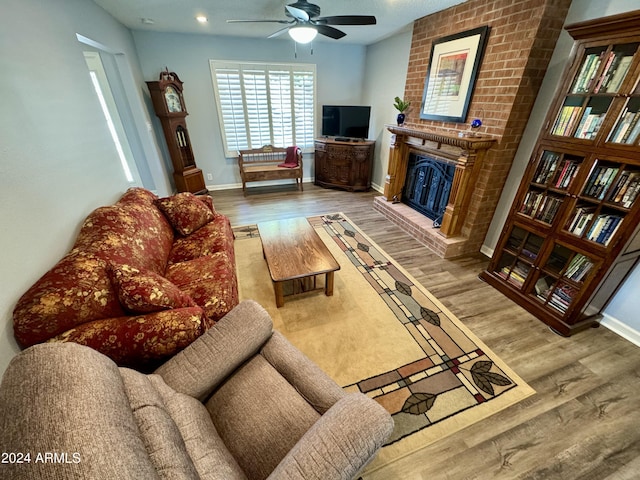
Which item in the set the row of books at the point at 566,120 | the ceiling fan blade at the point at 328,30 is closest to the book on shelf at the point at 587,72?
the row of books at the point at 566,120

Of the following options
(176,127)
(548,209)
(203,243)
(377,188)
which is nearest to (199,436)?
(203,243)

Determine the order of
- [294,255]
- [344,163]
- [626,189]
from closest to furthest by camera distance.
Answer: [626,189]
[294,255]
[344,163]

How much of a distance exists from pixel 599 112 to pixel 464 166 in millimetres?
985

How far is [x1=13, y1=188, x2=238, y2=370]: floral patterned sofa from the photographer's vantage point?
1.13m

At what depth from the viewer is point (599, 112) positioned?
5.43ft

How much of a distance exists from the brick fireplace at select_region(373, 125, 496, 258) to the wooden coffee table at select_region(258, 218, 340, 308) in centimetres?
149

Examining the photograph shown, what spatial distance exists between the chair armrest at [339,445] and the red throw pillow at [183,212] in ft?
7.28

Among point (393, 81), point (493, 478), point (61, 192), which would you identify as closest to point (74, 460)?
point (493, 478)

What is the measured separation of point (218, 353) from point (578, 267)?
2.54m

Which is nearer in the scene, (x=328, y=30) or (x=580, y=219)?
(x=580, y=219)

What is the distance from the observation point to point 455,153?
2.77m

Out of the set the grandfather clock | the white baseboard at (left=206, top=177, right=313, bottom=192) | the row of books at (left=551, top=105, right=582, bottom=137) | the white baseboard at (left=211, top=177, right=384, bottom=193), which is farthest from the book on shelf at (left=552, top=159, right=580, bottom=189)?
the grandfather clock

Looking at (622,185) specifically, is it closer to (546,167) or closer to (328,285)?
(546,167)

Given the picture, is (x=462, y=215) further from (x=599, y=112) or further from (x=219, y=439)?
(x=219, y=439)
